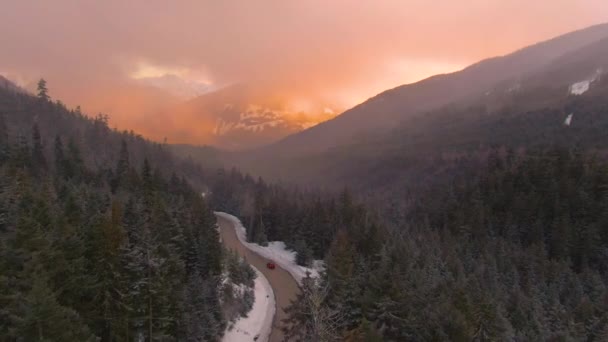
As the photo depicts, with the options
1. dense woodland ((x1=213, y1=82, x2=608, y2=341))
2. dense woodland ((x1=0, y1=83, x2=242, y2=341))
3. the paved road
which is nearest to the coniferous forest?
dense woodland ((x1=0, y1=83, x2=242, y2=341))

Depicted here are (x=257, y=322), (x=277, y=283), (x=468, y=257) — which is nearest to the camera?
(x=257, y=322)

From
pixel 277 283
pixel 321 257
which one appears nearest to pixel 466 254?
pixel 321 257

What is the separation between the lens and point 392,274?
34719mm

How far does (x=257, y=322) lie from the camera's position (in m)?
50.7

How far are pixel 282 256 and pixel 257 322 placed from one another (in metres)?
35.3

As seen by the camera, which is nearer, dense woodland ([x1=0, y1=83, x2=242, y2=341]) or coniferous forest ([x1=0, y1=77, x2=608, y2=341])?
dense woodland ([x1=0, y1=83, x2=242, y2=341])

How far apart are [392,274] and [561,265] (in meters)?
52.9

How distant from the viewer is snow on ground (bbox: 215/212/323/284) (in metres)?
73.8

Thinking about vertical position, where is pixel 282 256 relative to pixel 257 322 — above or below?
below

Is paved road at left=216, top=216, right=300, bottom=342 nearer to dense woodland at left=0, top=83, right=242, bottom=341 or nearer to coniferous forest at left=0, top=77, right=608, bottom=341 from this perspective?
coniferous forest at left=0, top=77, right=608, bottom=341

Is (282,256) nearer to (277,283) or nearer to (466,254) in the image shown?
(277,283)

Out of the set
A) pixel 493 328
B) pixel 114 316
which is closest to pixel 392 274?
pixel 493 328

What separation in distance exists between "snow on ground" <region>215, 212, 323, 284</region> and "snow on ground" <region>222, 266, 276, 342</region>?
9074mm

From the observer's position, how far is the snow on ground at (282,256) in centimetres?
7375
